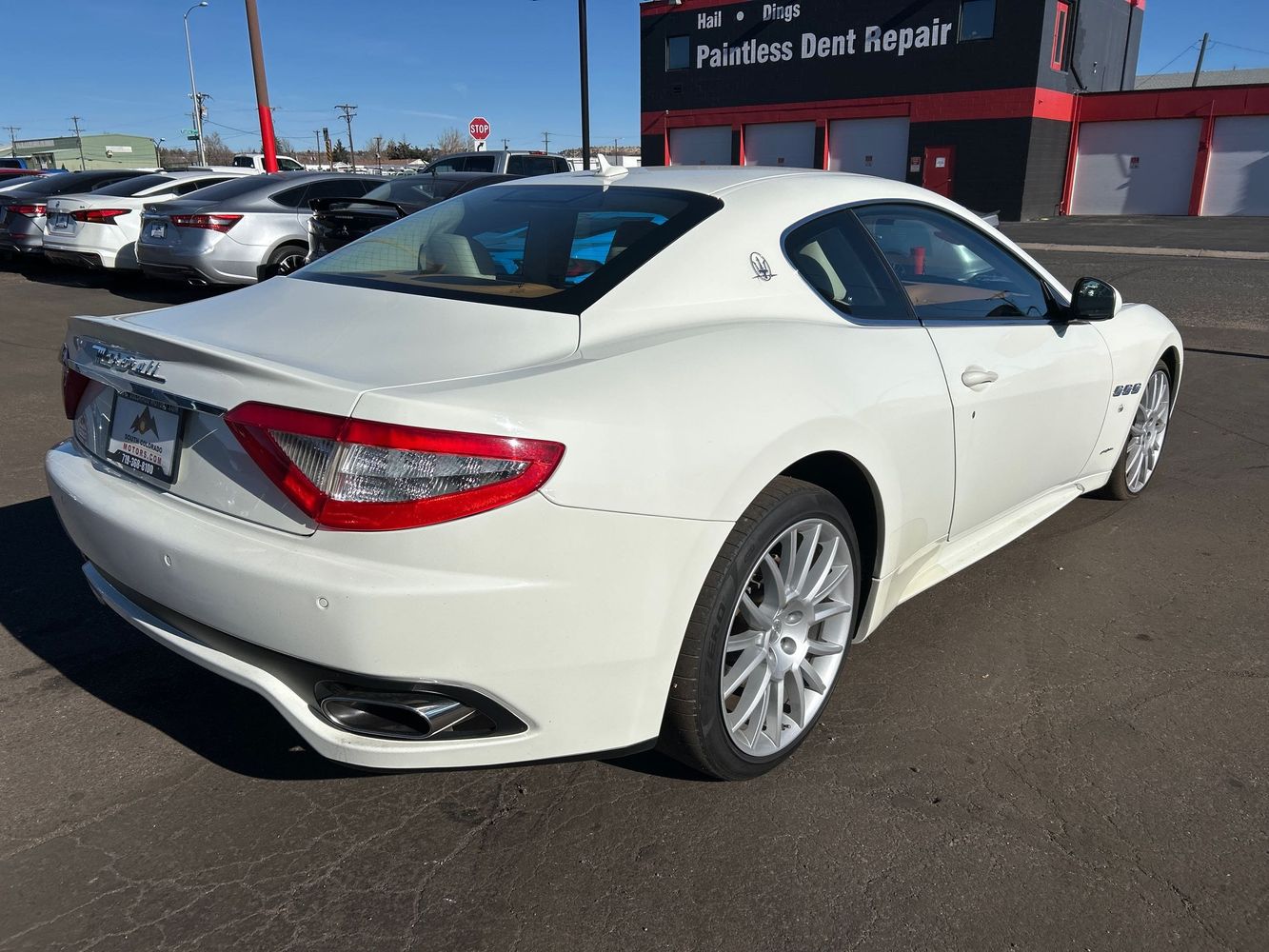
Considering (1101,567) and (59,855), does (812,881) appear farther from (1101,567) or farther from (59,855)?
(1101,567)

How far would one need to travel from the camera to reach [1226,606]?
3598 mm

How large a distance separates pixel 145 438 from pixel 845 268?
199 centimetres

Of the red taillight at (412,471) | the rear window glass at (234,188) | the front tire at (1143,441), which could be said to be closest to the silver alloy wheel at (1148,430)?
the front tire at (1143,441)

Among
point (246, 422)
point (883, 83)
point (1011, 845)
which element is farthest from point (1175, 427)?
point (883, 83)

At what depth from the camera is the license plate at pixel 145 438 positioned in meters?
2.24

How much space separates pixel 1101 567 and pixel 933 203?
1680 millimetres

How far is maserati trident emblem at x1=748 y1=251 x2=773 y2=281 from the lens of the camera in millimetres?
2691

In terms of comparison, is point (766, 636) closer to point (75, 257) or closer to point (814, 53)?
point (75, 257)

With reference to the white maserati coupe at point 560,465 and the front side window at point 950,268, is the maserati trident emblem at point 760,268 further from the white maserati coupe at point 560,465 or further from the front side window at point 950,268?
the front side window at point 950,268

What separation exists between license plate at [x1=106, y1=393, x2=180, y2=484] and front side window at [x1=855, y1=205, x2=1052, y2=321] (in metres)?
2.09

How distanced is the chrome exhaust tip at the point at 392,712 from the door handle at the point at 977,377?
1.85m

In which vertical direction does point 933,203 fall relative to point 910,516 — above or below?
above

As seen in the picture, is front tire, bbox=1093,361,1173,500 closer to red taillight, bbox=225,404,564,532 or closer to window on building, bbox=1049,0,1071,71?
red taillight, bbox=225,404,564,532

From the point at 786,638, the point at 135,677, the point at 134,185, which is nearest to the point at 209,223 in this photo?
the point at 134,185
